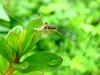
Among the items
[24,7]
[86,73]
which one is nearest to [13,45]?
[86,73]

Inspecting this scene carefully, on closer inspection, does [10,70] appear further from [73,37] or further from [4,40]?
[73,37]

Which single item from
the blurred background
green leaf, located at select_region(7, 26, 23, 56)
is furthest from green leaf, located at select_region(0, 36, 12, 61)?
the blurred background

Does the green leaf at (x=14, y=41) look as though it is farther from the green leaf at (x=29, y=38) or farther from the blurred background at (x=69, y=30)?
the blurred background at (x=69, y=30)

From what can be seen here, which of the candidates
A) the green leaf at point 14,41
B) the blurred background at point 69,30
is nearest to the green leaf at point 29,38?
the green leaf at point 14,41

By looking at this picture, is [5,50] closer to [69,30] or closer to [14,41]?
[14,41]

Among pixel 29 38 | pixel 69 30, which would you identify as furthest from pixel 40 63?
pixel 69 30
